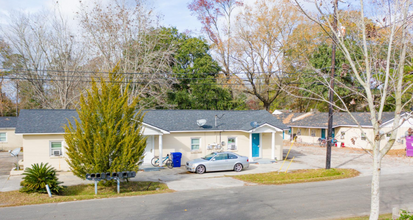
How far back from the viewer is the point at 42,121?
20.0m

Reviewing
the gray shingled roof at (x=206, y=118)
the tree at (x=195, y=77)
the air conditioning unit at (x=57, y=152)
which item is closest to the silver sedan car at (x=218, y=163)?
the gray shingled roof at (x=206, y=118)

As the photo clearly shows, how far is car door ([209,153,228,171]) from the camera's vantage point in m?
19.1

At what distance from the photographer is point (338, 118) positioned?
37.5 m

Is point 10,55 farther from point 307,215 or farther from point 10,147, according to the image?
point 307,215

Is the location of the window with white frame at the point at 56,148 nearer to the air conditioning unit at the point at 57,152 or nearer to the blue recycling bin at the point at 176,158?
the air conditioning unit at the point at 57,152

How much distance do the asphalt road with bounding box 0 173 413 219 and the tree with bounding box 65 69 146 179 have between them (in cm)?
176

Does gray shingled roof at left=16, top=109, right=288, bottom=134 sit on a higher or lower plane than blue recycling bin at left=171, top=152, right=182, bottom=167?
higher

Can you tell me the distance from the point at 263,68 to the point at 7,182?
29.6m

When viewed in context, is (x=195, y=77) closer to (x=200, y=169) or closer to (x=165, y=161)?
(x=165, y=161)

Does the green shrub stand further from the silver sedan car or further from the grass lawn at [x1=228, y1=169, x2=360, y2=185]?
the grass lawn at [x1=228, y1=169, x2=360, y2=185]

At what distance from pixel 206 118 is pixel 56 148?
11.1 metres

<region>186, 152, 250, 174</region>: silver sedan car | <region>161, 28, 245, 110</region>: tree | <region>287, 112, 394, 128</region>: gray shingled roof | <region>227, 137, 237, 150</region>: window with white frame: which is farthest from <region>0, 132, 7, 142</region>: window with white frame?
<region>287, 112, 394, 128</region>: gray shingled roof

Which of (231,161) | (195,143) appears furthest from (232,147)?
(231,161)

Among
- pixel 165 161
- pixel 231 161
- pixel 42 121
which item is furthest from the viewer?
pixel 165 161
